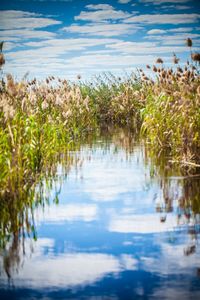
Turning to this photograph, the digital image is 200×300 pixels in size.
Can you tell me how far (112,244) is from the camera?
5969 millimetres

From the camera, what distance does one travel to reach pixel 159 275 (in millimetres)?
4980

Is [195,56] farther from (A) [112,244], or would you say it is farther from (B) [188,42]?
(A) [112,244]

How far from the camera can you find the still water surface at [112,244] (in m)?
4.75

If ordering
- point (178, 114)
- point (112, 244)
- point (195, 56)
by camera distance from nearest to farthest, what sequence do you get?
1. point (112, 244)
2. point (195, 56)
3. point (178, 114)

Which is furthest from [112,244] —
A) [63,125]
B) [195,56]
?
[63,125]

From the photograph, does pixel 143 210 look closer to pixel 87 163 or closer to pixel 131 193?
pixel 131 193

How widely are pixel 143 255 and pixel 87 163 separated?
274 inches

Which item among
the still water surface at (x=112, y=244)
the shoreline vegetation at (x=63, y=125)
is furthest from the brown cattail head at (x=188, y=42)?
the still water surface at (x=112, y=244)

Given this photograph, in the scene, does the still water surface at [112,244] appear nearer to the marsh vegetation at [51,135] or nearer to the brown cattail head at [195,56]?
the marsh vegetation at [51,135]

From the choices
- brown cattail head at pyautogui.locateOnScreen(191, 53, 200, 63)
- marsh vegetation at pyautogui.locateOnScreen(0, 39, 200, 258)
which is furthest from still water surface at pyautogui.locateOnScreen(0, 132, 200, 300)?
brown cattail head at pyautogui.locateOnScreen(191, 53, 200, 63)

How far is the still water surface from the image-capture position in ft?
15.6

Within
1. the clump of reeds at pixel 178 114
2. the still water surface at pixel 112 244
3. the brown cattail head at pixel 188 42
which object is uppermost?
the brown cattail head at pixel 188 42

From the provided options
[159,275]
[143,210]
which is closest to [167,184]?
[143,210]

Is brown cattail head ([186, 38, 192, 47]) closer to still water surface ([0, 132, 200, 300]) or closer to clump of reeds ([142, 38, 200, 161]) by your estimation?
clump of reeds ([142, 38, 200, 161])
